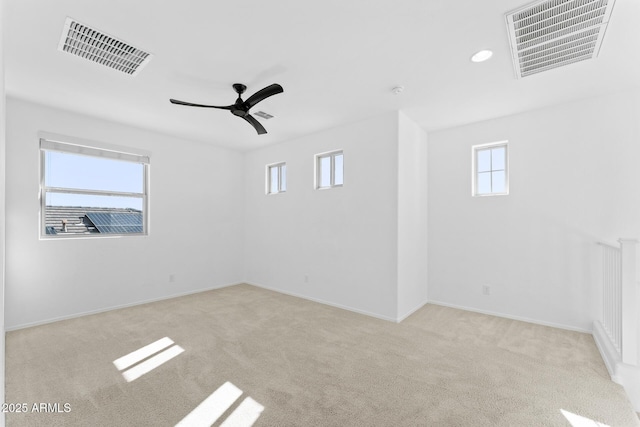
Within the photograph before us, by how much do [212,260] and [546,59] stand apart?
17.3 feet

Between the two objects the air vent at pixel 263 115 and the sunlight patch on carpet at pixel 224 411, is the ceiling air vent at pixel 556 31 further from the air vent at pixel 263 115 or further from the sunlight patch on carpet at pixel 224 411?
the sunlight patch on carpet at pixel 224 411

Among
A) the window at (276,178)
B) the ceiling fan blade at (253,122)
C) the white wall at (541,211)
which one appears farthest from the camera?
the window at (276,178)

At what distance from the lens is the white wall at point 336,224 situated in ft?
12.6

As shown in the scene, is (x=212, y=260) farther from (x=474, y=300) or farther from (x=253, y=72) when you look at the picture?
(x=474, y=300)

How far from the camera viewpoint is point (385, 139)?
3.87m

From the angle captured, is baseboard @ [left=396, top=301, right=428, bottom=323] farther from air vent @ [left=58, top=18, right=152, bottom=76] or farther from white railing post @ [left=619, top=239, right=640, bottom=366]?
air vent @ [left=58, top=18, right=152, bottom=76]

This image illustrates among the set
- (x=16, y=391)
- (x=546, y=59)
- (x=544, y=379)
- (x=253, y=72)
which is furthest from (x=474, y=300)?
(x=16, y=391)

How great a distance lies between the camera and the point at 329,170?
4648 mm

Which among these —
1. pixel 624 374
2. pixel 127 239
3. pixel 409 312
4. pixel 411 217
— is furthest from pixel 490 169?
pixel 127 239

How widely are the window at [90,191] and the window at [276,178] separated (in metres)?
2.00

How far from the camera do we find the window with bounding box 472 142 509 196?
3.98 meters

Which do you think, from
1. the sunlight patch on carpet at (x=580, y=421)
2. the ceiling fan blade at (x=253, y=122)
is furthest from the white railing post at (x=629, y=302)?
the ceiling fan blade at (x=253, y=122)

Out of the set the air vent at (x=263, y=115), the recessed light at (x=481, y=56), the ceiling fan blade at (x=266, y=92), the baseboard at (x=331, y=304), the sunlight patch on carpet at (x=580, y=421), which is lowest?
the sunlight patch on carpet at (x=580, y=421)

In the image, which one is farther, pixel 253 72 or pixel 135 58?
pixel 253 72
